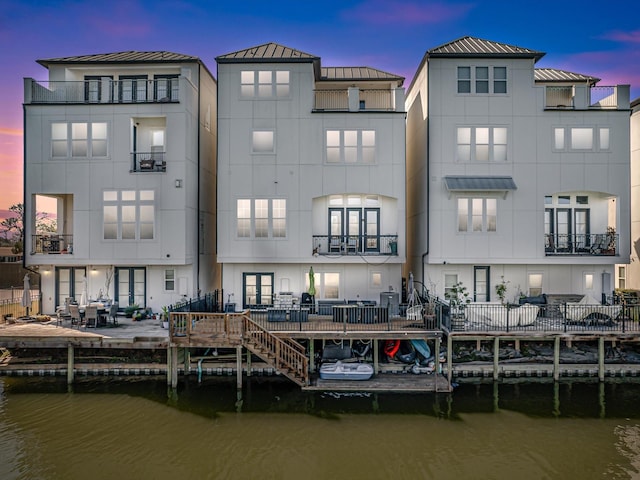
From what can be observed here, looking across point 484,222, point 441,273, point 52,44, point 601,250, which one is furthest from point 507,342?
point 52,44

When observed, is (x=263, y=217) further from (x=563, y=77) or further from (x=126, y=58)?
(x=563, y=77)

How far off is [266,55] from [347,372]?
1573cm

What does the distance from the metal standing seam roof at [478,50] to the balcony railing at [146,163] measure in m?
14.4

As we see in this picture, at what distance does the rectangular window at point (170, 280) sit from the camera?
2127 centimetres

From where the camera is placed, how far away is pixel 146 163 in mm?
20641

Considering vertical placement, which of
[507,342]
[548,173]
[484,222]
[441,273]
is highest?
[548,173]

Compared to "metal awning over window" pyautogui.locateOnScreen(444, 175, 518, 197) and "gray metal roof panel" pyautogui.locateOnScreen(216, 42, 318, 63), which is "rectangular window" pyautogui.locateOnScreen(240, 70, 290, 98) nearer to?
"gray metal roof panel" pyautogui.locateOnScreen(216, 42, 318, 63)

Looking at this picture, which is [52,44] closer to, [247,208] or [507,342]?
[247,208]

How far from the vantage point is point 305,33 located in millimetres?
28516

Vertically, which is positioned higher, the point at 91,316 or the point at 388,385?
the point at 91,316

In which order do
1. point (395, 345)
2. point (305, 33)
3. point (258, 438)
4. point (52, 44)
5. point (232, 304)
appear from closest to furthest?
point (258, 438) → point (395, 345) → point (232, 304) → point (52, 44) → point (305, 33)

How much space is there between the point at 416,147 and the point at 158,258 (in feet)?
48.7

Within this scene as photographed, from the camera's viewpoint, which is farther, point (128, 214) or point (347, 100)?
point (347, 100)

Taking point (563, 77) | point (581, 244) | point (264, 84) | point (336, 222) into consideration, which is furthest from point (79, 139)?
point (581, 244)
